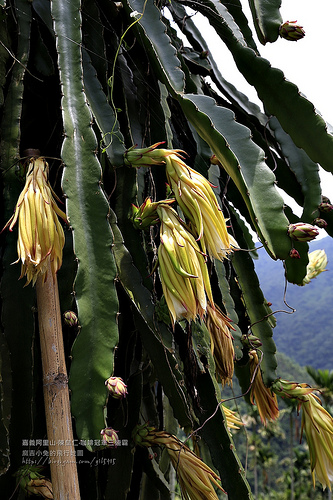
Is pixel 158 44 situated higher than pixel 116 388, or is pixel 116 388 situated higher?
pixel 158 44

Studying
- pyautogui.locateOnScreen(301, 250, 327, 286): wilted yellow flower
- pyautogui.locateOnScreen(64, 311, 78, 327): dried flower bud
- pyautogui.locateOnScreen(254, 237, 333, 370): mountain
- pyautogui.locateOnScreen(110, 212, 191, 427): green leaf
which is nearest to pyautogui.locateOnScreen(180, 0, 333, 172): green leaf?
pyautogui.locateOnScreen(110, 212, 191, 427): green leaf

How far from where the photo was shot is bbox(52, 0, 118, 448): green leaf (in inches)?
22.0

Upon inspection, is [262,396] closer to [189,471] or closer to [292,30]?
[189,471]

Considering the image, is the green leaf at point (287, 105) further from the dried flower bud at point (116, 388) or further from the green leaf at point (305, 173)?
the dried flower bud at point (116, 388)

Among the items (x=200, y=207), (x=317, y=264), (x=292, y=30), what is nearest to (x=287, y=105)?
(x=292, y=30)

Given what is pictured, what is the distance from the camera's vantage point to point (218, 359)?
0.83 metres

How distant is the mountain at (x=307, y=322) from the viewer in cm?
4975

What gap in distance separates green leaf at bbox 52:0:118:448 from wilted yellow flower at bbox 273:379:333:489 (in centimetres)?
37

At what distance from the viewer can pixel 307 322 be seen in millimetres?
55281

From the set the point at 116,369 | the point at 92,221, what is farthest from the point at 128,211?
the point at 116,369

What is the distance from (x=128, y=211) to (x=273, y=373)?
0.36 metres

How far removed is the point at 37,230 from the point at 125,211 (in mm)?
180

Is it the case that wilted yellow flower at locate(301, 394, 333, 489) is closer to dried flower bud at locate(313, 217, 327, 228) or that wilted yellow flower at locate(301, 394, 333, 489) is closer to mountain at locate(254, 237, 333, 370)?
dried flower bud at locate(313, 217, 327, 228)

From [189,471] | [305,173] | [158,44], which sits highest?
[158,44]
